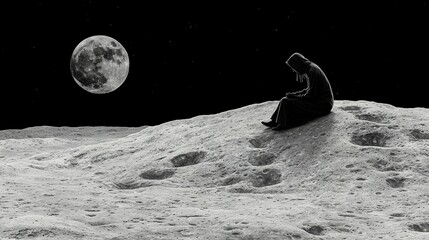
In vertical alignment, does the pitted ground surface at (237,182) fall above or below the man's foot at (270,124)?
below

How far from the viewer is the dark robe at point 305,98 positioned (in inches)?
439

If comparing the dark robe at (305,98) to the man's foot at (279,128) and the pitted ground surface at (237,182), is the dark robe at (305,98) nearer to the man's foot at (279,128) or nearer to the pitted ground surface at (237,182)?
the man's foot at (279,128)

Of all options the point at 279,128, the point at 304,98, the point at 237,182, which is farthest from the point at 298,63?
the point at 237,182

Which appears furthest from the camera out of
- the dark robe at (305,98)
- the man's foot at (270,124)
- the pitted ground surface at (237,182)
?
the man's foot at (270,124)

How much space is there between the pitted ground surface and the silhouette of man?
22 centimetres

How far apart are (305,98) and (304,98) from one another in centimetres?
2

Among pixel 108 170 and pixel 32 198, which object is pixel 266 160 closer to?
pixel 108 170

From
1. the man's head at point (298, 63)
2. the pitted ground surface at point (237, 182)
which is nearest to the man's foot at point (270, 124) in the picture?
the pitted ground surface at point (237, 182)

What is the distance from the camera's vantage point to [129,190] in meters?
9.68

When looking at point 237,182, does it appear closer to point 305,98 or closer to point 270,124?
point 270,124

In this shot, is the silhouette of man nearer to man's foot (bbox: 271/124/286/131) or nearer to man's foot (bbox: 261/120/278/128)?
man's foot (bbox: 271/124/286/131)

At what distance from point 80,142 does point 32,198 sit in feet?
22.5

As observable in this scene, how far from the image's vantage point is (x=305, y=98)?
1126 centimetres

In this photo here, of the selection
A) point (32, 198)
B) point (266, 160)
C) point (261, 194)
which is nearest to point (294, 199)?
point (261, 194)
